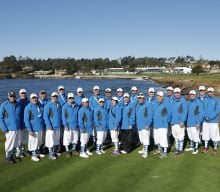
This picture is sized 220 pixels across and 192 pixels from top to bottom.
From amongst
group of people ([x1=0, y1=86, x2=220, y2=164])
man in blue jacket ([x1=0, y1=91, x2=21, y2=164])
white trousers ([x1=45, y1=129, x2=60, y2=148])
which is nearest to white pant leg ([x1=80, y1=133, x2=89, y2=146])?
group of people ([x1=0, y1=86, x2=220, y2=164])

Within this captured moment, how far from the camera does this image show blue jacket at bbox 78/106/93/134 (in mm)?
13391

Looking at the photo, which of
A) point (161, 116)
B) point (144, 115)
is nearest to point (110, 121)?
point (144, 115)

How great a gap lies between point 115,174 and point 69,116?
331cm

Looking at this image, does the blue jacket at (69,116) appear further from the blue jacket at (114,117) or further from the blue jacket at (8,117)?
the blue jacket at (8,117)

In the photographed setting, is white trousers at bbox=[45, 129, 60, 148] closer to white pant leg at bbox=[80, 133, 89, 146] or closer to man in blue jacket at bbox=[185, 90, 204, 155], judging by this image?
white pant leg at bbox=[80, 133, 89, 146]

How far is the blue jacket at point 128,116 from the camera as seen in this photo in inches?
548

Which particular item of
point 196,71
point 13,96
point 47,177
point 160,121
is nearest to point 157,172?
point 160,121

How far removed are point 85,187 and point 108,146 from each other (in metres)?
5.21

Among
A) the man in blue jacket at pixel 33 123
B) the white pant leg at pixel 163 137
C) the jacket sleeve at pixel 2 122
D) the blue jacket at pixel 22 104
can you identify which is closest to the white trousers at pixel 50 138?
the man in blue jacket at pixel 33 123

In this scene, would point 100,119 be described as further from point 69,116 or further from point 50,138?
point 50,138

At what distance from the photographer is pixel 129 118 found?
13.9 meters

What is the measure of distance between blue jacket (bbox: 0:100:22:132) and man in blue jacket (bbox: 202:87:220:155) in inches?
285

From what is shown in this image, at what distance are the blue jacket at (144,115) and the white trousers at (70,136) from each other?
248 centimetres

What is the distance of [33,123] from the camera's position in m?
12.5
